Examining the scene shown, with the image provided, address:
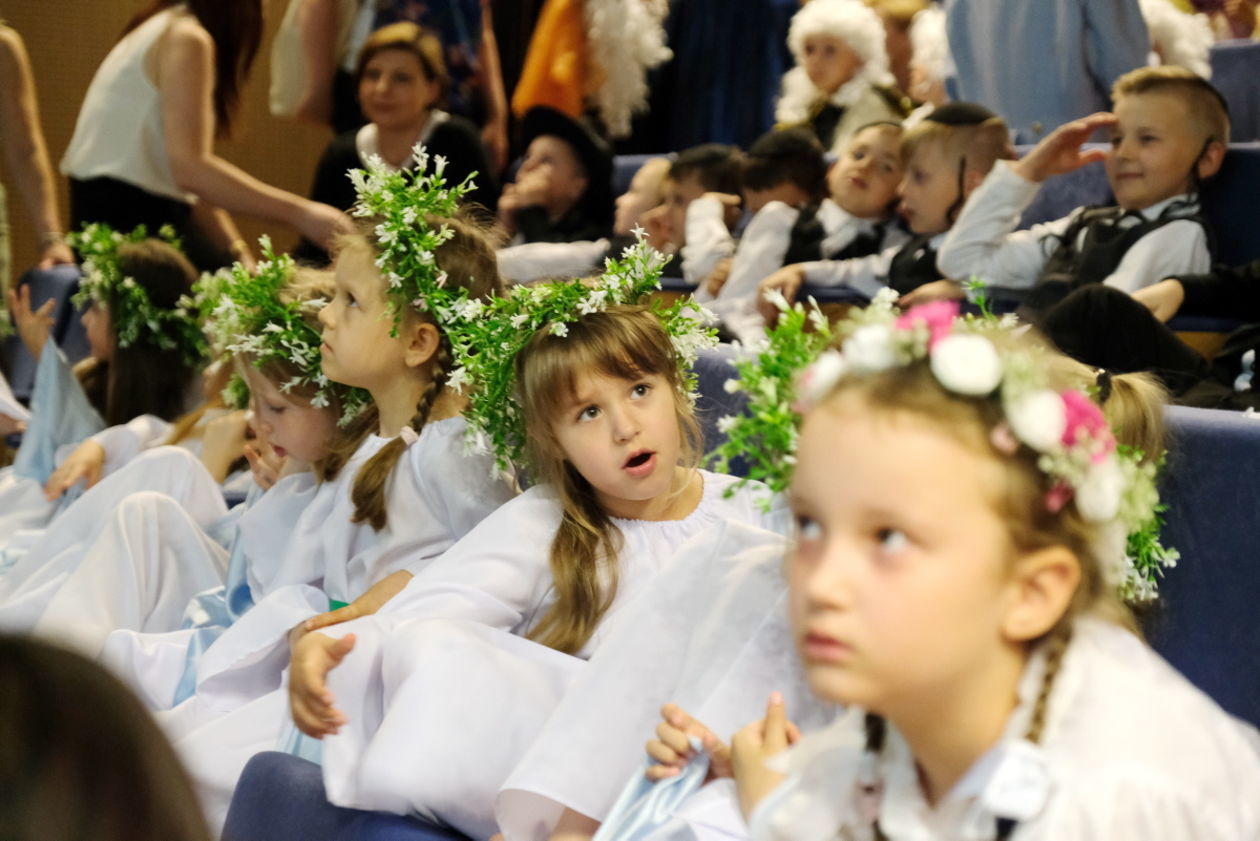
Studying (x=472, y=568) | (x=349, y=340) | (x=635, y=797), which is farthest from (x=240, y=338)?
(x=635, y=797)

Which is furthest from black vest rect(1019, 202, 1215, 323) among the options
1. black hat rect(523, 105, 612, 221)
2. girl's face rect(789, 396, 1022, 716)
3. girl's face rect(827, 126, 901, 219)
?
girl's face rect(789, 396, 1022, 716)

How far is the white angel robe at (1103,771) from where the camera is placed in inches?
42.2

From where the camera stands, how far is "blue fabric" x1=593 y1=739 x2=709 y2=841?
4.76 ft

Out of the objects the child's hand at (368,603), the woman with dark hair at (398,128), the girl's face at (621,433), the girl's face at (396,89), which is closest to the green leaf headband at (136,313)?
the woman with dark hair at (398,128)

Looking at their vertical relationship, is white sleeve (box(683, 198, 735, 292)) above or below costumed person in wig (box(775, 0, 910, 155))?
below

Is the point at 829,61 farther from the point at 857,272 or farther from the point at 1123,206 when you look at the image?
the point at 1123,206

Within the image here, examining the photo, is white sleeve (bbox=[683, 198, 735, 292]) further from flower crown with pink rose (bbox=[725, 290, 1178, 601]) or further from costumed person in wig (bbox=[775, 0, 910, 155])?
flower crown with pink rose (bbox=[725, 290, 1178, 601])

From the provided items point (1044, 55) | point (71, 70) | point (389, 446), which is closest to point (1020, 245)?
point (1044, 55)

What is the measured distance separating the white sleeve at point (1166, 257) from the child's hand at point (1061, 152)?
273mm

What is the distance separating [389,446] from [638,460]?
58 centimetres

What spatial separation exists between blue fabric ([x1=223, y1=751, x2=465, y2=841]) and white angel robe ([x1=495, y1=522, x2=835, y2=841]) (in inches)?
5.0

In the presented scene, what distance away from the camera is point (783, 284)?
365 centimetres

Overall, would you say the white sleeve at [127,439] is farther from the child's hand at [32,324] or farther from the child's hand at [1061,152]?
the child's hand at [1061,152]

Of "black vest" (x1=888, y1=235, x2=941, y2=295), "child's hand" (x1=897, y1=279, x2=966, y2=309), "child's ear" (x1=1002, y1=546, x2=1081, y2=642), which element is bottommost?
"black vest" (x1=888, y1=235, x2=941, y2=295)
